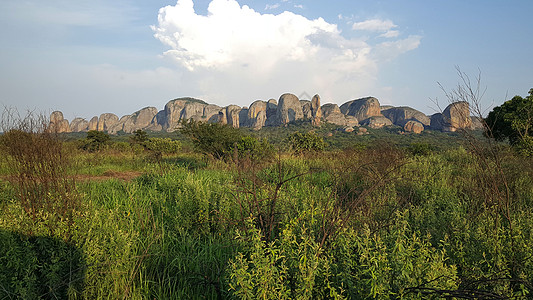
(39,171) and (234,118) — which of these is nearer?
(39,171)

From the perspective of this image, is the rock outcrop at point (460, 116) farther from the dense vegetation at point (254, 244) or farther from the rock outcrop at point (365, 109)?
the rock outcrop at point (365, 109)

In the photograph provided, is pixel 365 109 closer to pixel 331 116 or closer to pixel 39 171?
pixel 331 116

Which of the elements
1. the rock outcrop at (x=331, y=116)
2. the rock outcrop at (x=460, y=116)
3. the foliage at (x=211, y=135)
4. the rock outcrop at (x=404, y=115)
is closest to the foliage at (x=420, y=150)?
the rock outcrop at (x=331, y=116)

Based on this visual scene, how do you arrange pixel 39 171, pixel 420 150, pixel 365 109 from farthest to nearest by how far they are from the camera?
pixel 365 109
pixel 420 150
pixel 39 171

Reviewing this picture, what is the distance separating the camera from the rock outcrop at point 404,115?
144625mm

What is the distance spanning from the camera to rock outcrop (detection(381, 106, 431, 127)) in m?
145

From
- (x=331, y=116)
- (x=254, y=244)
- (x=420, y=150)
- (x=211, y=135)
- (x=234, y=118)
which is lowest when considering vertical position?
(x=254, y=244)

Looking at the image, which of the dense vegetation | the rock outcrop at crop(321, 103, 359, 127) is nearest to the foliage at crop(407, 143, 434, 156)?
the rock outcrop at crop(321, 103, 359, 127)

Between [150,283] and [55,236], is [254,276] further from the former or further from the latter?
[55,236]

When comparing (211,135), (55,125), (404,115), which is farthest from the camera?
(404,115)

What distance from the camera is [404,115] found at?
151 m

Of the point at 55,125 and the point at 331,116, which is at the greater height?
the point at 331,116

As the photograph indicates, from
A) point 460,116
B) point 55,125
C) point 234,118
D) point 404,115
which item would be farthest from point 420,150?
point 404,115

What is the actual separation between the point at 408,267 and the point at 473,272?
3.03ft
